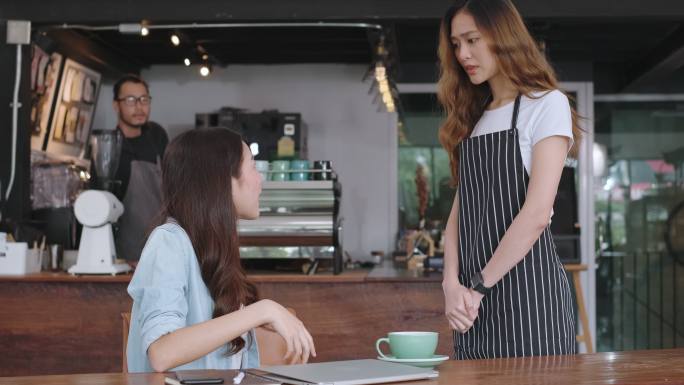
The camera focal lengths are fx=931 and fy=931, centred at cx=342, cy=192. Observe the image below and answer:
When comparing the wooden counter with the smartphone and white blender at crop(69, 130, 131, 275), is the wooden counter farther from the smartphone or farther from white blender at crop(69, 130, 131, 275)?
the smartphone

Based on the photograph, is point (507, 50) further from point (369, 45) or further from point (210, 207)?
point (369, 45)

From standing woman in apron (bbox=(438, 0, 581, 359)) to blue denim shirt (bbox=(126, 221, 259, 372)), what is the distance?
22.3 inches

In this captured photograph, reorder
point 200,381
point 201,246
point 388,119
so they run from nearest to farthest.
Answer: point 200,381
point 201,246
point 388,119

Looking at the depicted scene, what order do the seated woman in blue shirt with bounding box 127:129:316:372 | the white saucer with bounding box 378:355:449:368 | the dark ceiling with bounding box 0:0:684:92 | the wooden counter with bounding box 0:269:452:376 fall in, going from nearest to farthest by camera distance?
the white saucer with bounding box 378:355:449:368
the seated woman in blue shirt with bounding box 127:129:316:372
the wooden counter with bounding box 0:269:452:376
the dark ceiling with bounding box 0:0:684:92

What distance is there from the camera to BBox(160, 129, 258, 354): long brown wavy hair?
188 centimetres

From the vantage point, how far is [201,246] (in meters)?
1.89

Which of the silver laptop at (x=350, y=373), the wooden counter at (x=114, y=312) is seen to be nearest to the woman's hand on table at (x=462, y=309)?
the silver laptop at (x=350, y=373)

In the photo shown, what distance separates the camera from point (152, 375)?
5.13 ft

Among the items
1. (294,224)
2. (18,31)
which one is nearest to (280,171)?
(294,224)

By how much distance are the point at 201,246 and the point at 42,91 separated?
14.1ft

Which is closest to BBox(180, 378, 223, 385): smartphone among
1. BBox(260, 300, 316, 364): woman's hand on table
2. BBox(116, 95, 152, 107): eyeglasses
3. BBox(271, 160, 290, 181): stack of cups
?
BBox(260, 300, 316, 364): woman's hand on table

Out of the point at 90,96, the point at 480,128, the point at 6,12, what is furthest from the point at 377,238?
the point at 480,128

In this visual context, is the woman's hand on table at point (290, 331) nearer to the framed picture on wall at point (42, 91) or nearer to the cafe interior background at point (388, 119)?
the cafe interior background at point (388, 119)

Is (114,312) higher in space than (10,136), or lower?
lower
